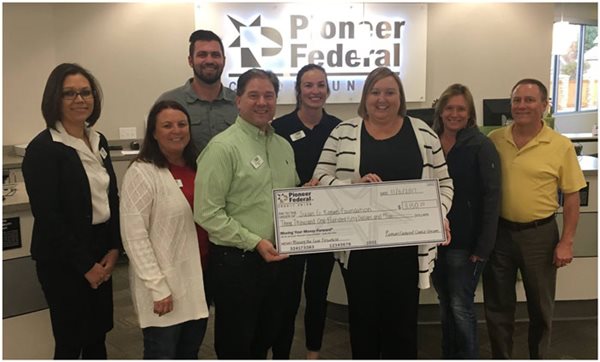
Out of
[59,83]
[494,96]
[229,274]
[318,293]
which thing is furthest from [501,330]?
[494,96]

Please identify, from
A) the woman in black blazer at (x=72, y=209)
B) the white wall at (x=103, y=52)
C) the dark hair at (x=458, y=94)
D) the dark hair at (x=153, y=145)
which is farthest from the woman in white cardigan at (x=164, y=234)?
the white wall at (x=103, y=52)

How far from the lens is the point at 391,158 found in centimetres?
208

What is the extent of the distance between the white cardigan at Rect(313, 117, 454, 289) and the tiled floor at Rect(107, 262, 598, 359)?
3.08 feet

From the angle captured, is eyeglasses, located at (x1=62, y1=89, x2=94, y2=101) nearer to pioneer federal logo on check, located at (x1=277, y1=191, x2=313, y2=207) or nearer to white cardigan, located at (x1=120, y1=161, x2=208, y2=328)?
white cardigan, located at (x1=120, y1=161, x2=208, y2=328)

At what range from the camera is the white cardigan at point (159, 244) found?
184 cm

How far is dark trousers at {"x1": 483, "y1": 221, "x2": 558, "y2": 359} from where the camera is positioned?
7.66ft

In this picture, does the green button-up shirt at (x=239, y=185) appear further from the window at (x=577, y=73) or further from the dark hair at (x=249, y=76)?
the window at (x=577, y=73)

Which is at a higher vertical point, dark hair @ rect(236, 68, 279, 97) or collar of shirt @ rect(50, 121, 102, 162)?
dark hair @ rect(236, 68, 279, 97)

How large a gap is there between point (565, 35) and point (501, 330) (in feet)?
16.8

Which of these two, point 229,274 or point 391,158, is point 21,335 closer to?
point 229,274

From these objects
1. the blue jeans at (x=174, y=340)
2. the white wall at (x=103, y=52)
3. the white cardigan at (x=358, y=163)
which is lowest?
the blue jeans at (x=174, y=340)

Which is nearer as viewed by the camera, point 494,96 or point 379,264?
point 379,264

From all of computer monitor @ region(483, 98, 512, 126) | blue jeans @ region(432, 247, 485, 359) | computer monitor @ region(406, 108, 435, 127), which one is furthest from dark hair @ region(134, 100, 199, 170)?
computer monitor @ region(483, 98, 512, 126)

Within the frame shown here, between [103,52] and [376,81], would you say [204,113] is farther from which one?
[103,52]
